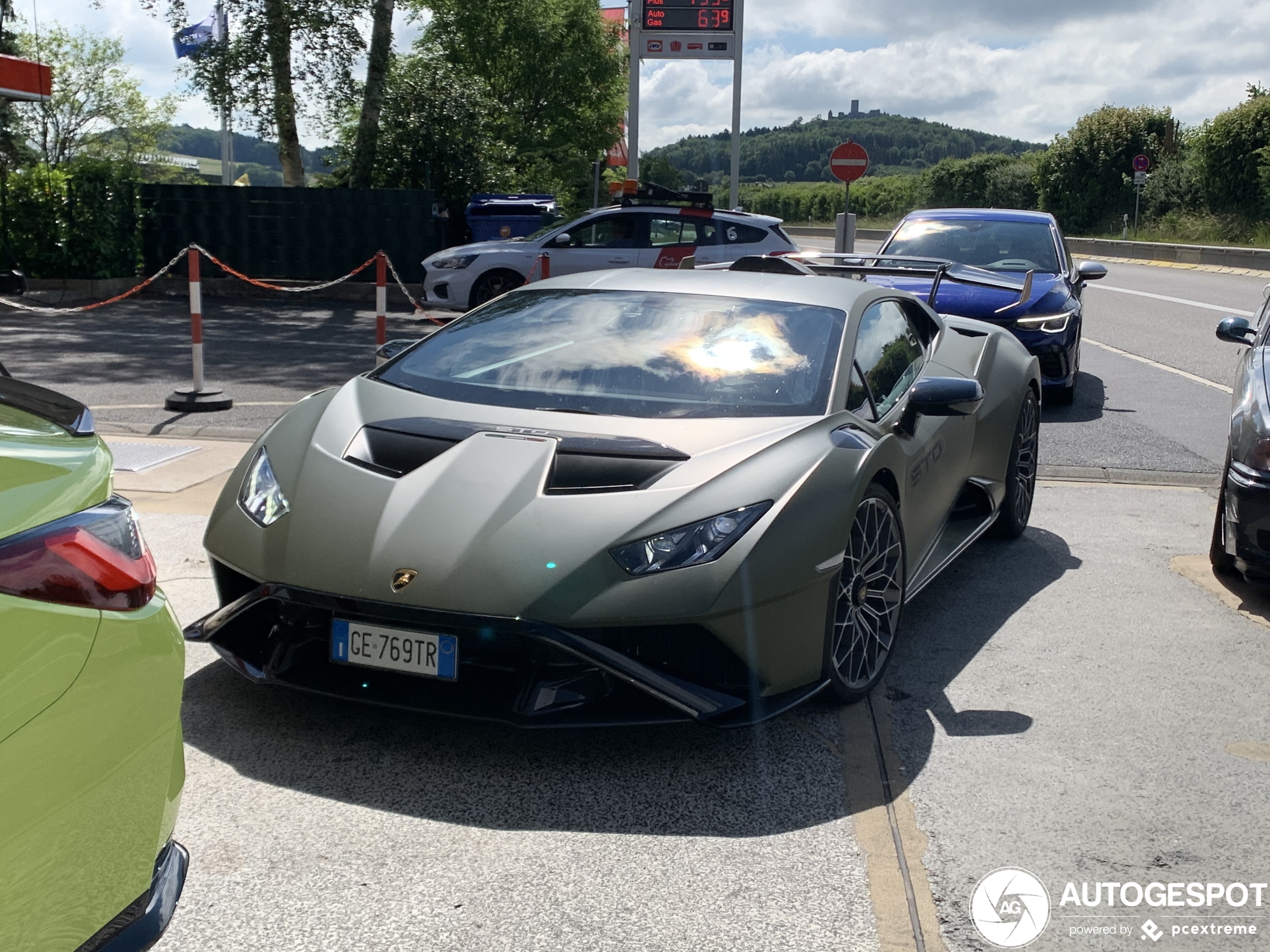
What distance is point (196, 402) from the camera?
9164mm

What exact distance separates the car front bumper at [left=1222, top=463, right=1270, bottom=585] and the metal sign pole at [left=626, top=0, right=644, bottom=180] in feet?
62.2

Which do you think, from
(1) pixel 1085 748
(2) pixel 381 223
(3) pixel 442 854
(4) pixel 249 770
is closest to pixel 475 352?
(4) pixel 249 770

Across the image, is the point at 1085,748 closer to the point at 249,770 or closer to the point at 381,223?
the point at 249,770

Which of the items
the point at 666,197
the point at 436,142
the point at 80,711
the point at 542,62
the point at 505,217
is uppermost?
the point at 542,62

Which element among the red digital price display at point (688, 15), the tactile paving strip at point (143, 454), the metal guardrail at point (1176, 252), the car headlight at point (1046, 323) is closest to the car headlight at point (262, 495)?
the tactile paving strip at point (143, 454)

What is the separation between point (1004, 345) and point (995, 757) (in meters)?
3.09

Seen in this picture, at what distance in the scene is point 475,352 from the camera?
473cm

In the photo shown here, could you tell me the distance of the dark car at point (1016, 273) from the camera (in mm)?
10094

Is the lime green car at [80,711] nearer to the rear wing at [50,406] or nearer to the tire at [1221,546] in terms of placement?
the rear wing at [50,406]

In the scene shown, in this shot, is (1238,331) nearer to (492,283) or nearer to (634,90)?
(492,283)

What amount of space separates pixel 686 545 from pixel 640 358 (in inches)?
45.9

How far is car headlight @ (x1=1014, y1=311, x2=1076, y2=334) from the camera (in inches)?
397

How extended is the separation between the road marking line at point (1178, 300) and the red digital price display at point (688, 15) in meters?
8.59

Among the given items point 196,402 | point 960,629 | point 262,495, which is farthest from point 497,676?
point 196,402
